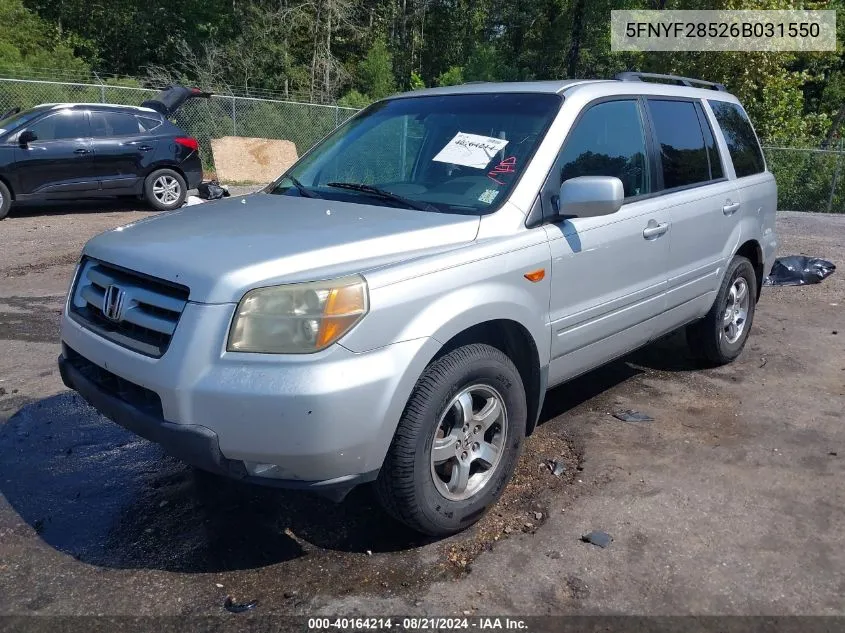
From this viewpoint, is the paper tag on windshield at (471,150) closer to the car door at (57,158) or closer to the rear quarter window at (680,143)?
the rear quarter window at (680,143)

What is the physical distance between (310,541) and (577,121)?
2386mm

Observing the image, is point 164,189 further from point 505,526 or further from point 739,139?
point 505,526

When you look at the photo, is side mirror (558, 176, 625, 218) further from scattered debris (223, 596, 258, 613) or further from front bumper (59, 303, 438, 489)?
scattered debris (223, 596, 258, 613)

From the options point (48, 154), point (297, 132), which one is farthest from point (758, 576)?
point (297, 132)

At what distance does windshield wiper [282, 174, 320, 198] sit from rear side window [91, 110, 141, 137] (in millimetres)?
9017

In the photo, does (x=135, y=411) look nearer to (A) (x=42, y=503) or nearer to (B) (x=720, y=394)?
(A) (x=42, y=503)

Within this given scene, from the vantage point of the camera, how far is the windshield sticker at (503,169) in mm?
3428

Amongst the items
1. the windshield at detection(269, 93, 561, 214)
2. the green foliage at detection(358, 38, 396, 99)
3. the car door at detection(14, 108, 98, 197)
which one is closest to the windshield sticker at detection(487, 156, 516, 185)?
the windshield at detection(269, 93, 561, 214)

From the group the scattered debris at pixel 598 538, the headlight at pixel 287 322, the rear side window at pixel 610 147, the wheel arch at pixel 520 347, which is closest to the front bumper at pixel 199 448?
the headlight at pixel 287 322

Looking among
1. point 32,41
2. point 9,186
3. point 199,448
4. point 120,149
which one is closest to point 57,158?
point 9,186

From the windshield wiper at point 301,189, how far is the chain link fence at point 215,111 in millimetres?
12625

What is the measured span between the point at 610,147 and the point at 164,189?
1019cm

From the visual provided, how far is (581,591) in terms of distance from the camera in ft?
9.25

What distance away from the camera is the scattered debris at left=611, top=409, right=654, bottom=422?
4.49 meters
